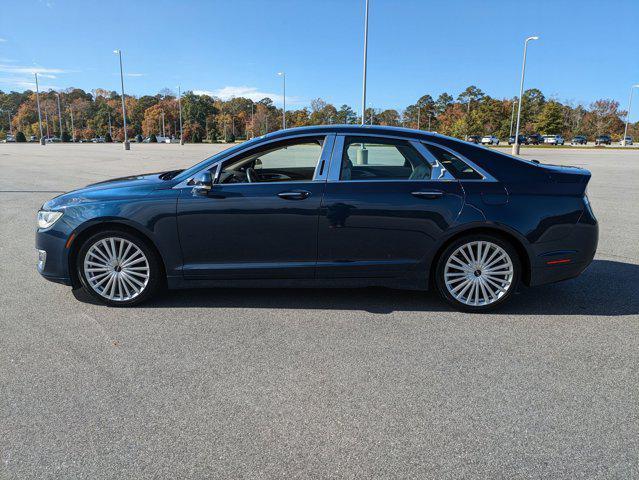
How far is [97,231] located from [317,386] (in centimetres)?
266

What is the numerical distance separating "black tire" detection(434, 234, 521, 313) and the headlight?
11.7 ft

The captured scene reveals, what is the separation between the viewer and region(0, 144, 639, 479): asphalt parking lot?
2.54m

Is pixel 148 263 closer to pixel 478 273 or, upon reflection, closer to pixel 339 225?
pixel 339 225

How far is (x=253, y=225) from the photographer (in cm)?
450

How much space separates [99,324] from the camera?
4328mm

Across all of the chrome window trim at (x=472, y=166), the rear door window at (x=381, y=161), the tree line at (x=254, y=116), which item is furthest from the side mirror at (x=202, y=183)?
the tree line at (x=254, y=116)

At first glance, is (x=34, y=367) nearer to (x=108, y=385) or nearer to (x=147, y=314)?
(x=108, y=385)

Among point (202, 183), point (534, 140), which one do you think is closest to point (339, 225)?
point (202, 183)

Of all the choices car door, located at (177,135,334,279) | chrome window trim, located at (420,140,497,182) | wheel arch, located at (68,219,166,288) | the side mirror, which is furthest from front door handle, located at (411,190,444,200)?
wheel arch, located at (68,219,166,288)

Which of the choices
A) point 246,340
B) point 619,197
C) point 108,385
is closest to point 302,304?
point 246,340

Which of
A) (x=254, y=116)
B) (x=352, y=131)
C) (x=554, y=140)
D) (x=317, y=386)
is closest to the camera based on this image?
(x=317, y=386)

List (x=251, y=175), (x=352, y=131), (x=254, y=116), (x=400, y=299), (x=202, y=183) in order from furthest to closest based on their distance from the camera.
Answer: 1. (x=254, y=116)
2. (x=400, y=299)
3. (x=251, y=175)
4. (x=352, y=131)
5. (x=202, y=183)

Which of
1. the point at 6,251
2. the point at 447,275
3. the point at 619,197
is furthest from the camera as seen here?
the point at 619,197

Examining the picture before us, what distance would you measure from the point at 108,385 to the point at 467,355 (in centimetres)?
253
